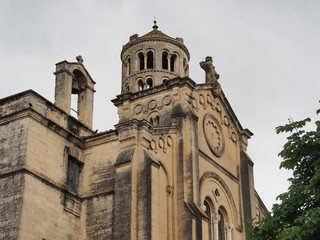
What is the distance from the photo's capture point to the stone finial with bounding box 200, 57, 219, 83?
3962 centimetres

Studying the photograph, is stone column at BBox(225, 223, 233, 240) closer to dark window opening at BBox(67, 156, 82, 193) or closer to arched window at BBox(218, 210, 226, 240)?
arched window at BBox(218, 210, 226, 240)

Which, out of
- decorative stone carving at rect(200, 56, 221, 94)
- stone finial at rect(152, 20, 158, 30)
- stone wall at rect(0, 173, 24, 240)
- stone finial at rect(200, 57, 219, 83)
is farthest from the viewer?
stone finial at rect(152, 20, 158, 30)

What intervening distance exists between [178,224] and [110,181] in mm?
3645

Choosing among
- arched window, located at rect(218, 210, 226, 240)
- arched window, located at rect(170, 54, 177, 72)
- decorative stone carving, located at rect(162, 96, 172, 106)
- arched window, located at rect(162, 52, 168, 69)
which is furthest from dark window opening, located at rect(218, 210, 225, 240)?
arched window, located at rect(162, 52, 168, 69)

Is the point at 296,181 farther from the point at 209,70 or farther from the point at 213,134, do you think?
the point at 209,70

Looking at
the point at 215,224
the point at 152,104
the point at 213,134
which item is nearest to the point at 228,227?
the point at 215,224

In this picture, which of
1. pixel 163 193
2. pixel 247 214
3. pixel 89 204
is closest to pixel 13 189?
pixel 89 204

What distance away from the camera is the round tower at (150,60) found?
1827 inches

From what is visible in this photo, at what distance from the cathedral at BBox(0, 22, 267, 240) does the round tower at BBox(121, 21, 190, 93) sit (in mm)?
6893

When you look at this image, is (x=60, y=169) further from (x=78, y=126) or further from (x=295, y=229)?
(x=295, y=229)

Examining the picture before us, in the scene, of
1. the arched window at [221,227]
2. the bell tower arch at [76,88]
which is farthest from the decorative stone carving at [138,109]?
the arched window at [221,227]

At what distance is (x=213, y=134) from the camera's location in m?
38.1

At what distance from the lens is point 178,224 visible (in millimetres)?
32281

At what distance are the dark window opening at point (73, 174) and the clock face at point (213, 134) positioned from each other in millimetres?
7176
